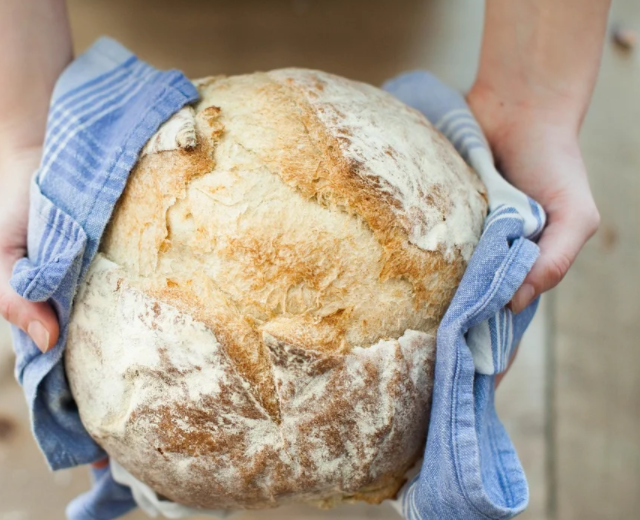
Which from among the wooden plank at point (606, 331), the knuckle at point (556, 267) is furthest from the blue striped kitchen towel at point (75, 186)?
the wooden plank at point (606, 331)

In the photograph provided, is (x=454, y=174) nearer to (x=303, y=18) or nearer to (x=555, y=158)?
(x=555, y=158)

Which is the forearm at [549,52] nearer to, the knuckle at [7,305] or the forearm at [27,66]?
the forearm at [27,66]

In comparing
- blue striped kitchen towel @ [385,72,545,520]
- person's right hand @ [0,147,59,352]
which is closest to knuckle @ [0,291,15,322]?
person's right hand @ [0,147,59,352]

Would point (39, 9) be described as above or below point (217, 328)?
above

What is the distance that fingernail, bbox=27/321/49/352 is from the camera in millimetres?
892

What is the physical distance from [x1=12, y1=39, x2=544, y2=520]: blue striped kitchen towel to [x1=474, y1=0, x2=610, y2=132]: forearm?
0.63 ft

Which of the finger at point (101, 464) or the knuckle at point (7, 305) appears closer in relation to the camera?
the knuckle at point (7, 305)

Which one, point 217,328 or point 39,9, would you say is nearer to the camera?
point 217,328

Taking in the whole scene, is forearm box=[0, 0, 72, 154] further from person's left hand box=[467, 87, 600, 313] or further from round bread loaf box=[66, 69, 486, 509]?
person's left hand box=[467, 87, 600, 313]

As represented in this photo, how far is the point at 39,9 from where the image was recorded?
1.06 metres

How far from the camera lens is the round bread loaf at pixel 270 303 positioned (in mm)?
816

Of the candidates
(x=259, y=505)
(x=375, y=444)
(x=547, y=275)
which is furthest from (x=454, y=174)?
(x=259, y=505)

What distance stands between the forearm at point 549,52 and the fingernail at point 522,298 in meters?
0.37

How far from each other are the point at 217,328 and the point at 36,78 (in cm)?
58
